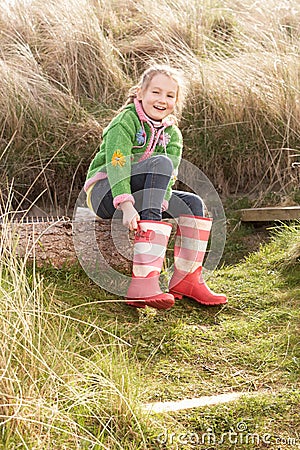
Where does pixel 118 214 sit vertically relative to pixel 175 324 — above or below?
above

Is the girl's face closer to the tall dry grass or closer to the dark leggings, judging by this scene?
the dark leggings

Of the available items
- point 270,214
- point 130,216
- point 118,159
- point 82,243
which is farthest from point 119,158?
point 270,214

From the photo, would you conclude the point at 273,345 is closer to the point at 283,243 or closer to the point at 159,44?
the point at 283,243

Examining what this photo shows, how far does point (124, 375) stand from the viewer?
2289 millimetres

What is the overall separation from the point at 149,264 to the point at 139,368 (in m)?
0.69

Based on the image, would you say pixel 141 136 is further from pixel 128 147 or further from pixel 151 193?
pixel 151 193

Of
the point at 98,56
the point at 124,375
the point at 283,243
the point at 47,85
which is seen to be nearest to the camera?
the point at 124,375

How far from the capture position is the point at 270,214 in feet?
13.9

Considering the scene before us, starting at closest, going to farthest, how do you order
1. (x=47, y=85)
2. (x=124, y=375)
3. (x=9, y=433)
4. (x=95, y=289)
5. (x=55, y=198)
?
(x=9, y=433) → (x=124, y=375) → (x=95, y=289) → (x=55, y=198) → (x=47, y=85)

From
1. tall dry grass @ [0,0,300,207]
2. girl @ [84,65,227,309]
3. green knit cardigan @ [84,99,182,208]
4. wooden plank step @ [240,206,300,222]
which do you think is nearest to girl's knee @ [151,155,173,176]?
girl @ [84,65,227,309]

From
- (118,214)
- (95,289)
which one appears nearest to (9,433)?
(95,289)

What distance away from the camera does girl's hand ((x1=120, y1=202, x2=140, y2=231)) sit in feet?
9.86

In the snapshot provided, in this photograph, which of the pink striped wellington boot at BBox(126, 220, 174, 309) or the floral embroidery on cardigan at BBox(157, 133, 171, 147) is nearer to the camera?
the pink striped wellington boot at BBox(126, 220, 174, 309)

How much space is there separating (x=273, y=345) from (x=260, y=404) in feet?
1.83
